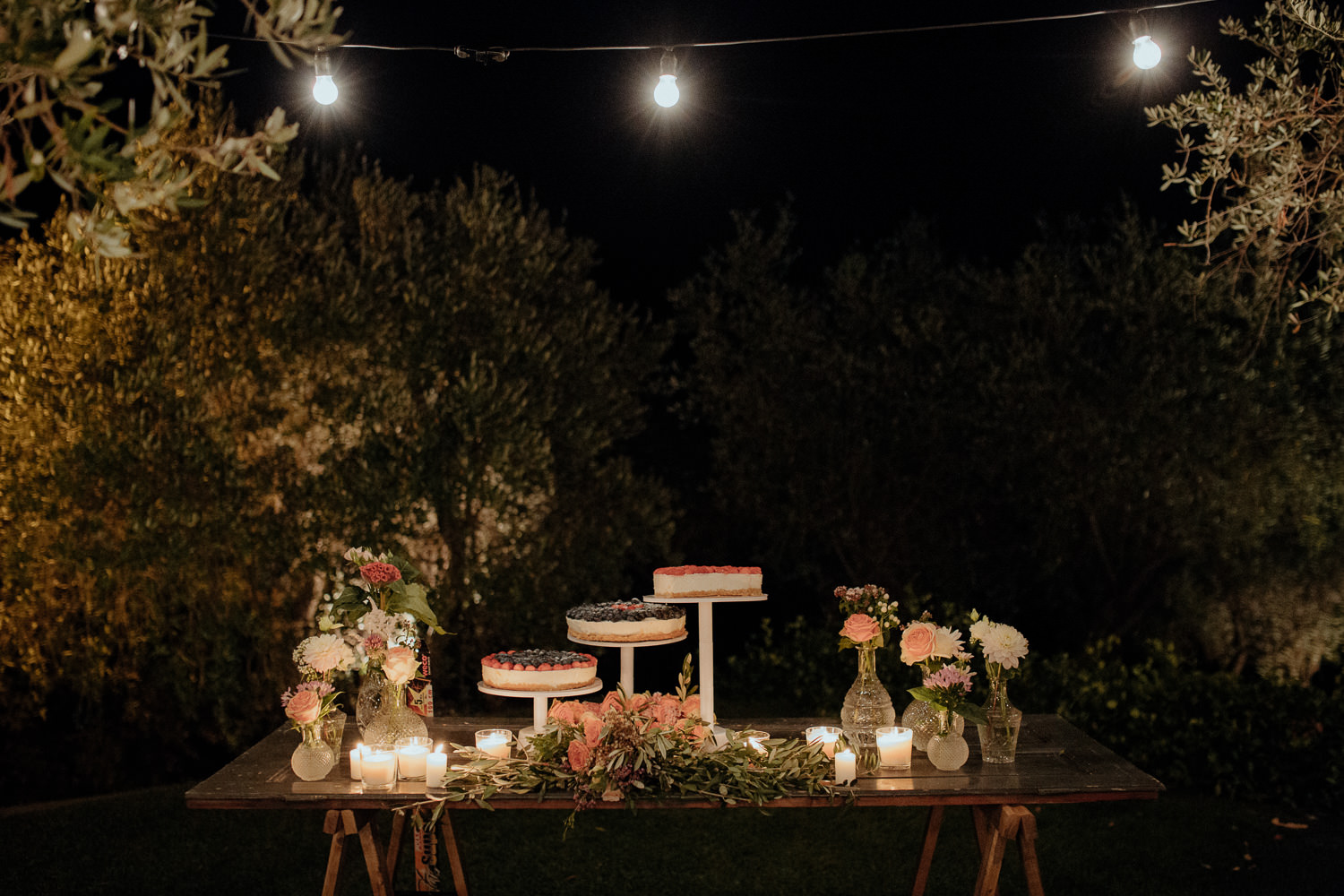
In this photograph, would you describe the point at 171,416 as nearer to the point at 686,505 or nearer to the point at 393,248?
the point at 393,248

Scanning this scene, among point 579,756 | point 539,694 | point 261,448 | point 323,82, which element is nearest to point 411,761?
point 539,694

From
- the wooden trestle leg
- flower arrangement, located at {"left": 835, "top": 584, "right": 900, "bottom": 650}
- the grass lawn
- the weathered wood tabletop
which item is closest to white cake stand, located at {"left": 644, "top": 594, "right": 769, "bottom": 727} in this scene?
→ flower arrangement, located at {"left": 835, "top": 584, "right": 900, "bottom": 650}

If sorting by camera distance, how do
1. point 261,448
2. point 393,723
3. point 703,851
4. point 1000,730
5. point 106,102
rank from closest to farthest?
point 106,102 → point 393,723 → point 1000,730 → point 703,851 → point 261,448

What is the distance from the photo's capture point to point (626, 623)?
402cm

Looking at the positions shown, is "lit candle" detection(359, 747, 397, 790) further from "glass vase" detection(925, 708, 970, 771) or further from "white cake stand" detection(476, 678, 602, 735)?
"glass vase" detection(925, 708, 970, 771)

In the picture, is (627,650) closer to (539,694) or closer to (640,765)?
(539,694)

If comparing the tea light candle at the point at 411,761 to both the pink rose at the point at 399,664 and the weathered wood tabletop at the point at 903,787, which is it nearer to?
the weathered wood tabletop at the point at 903,787

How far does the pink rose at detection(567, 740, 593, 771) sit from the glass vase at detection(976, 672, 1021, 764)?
56.7 inches

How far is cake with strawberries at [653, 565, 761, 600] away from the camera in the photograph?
4156 millimetres

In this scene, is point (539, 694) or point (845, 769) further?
point (539, 694)

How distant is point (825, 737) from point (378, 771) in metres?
1.58

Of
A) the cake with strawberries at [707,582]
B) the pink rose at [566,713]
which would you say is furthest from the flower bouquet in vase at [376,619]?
the cake with strawberries at [707,582]

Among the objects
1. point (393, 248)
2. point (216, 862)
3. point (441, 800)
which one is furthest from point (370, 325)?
point (441, 800)

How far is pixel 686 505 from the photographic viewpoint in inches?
418
